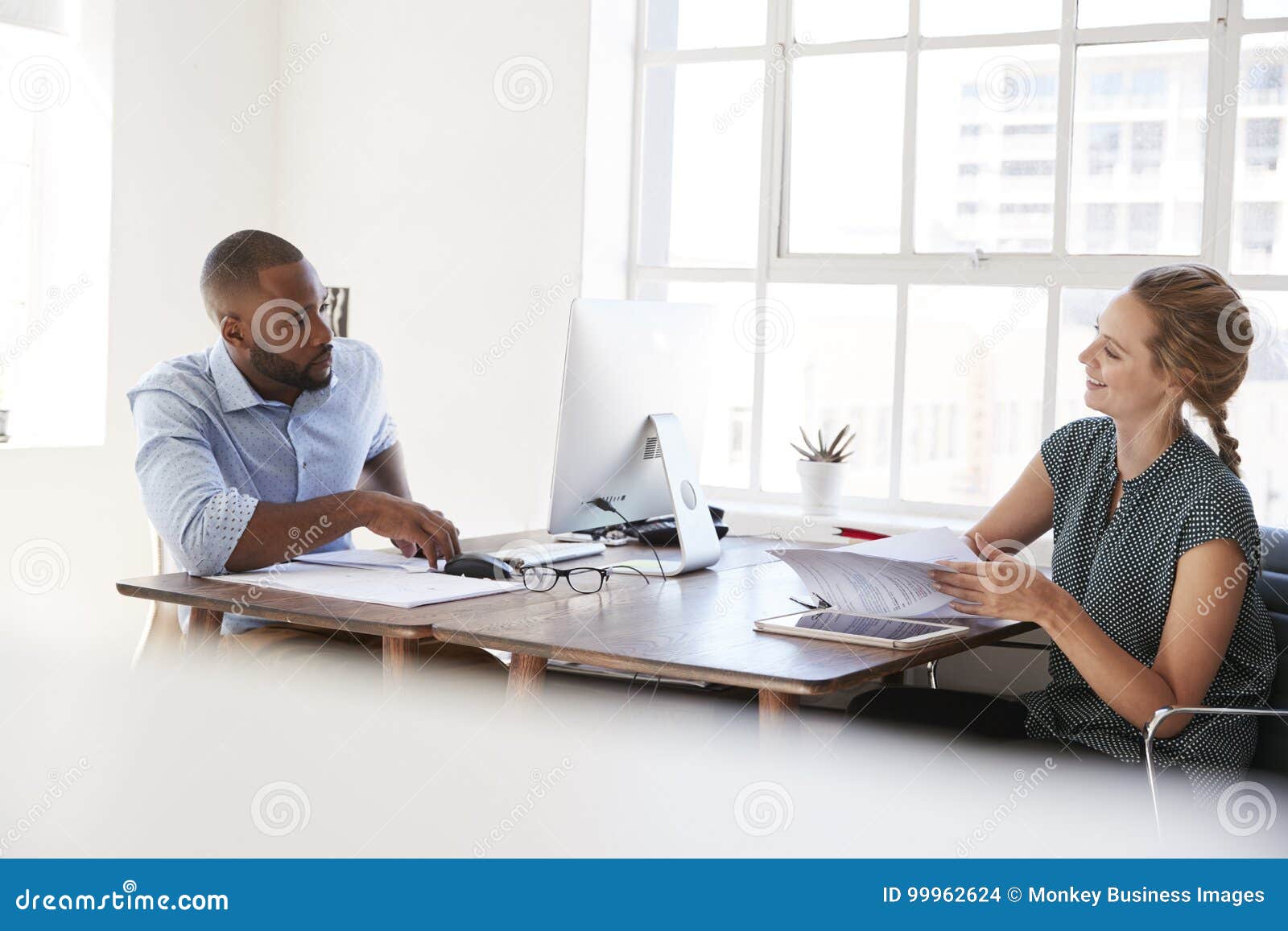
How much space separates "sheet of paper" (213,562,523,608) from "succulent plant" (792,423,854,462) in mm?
1531

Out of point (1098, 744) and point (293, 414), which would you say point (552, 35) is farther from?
point (1098, 744)

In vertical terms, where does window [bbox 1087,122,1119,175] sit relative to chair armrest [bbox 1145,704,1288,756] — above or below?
above

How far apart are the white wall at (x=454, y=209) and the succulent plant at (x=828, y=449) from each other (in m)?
0.78

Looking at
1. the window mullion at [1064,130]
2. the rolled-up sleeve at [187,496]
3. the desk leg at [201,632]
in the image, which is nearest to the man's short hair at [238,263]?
the rolled-up sleeve at [187,496]

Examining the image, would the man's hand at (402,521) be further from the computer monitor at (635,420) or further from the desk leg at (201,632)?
the desk leg at (201,632)

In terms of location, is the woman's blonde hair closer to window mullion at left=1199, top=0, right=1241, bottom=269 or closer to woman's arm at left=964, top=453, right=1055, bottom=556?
woman's arm at left=964, top=453, right=1055, bottom=556

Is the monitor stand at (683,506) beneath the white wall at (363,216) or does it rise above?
beneath

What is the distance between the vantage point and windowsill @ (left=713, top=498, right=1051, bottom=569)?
356 cm

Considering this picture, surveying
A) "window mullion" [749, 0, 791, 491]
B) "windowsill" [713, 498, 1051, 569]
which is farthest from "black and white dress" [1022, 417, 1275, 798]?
"window mullion" [749, 0, 791, 491]

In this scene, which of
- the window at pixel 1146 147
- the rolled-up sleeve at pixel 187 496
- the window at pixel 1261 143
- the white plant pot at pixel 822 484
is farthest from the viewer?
the white plant pot at pixel 822 484

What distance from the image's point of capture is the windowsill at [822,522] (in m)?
3.56

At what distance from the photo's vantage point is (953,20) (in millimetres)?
3768

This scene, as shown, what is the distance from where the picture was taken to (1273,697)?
7.23ft

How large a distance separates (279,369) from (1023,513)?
4.89 ft
